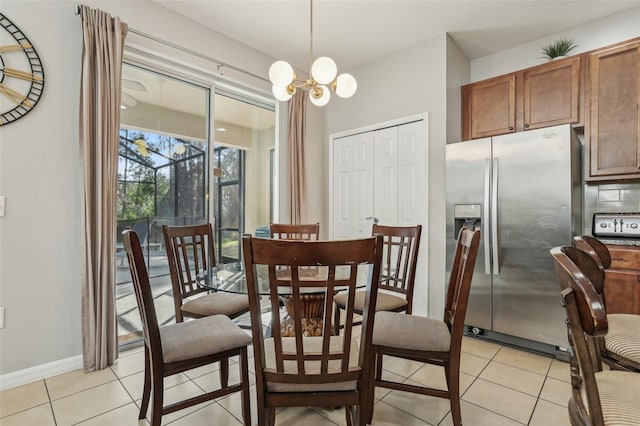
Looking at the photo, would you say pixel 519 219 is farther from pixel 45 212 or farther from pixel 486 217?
pixel 45 212

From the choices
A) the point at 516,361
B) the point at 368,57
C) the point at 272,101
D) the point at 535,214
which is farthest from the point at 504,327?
the point at 272,101

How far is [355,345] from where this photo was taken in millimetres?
1552

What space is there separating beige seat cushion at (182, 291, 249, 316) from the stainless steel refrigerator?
6.72 feet

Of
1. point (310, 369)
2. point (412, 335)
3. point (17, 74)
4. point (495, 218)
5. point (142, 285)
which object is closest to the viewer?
point (310, 369)

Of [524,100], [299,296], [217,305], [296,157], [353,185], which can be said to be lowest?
[217,305]

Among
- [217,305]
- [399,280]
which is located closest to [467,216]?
[399,280]

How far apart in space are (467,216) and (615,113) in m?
1.35

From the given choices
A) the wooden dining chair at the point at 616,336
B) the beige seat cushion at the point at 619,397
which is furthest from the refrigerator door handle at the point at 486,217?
the beige seat cushion at the point at 619,397

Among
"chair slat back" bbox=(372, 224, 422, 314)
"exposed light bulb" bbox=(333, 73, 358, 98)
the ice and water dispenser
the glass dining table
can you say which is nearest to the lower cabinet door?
the ice and water dispenser

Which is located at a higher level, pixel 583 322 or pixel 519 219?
pixel 519 219

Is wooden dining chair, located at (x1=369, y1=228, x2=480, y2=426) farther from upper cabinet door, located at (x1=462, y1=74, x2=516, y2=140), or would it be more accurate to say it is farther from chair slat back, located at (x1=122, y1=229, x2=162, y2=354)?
upper cabinet door, located at (x1=462, y1=74, x2=516, y2=140)

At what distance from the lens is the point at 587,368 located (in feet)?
2.93

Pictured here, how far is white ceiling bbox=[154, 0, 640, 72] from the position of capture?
2.76 metres

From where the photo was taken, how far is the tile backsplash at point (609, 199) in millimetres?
2711
